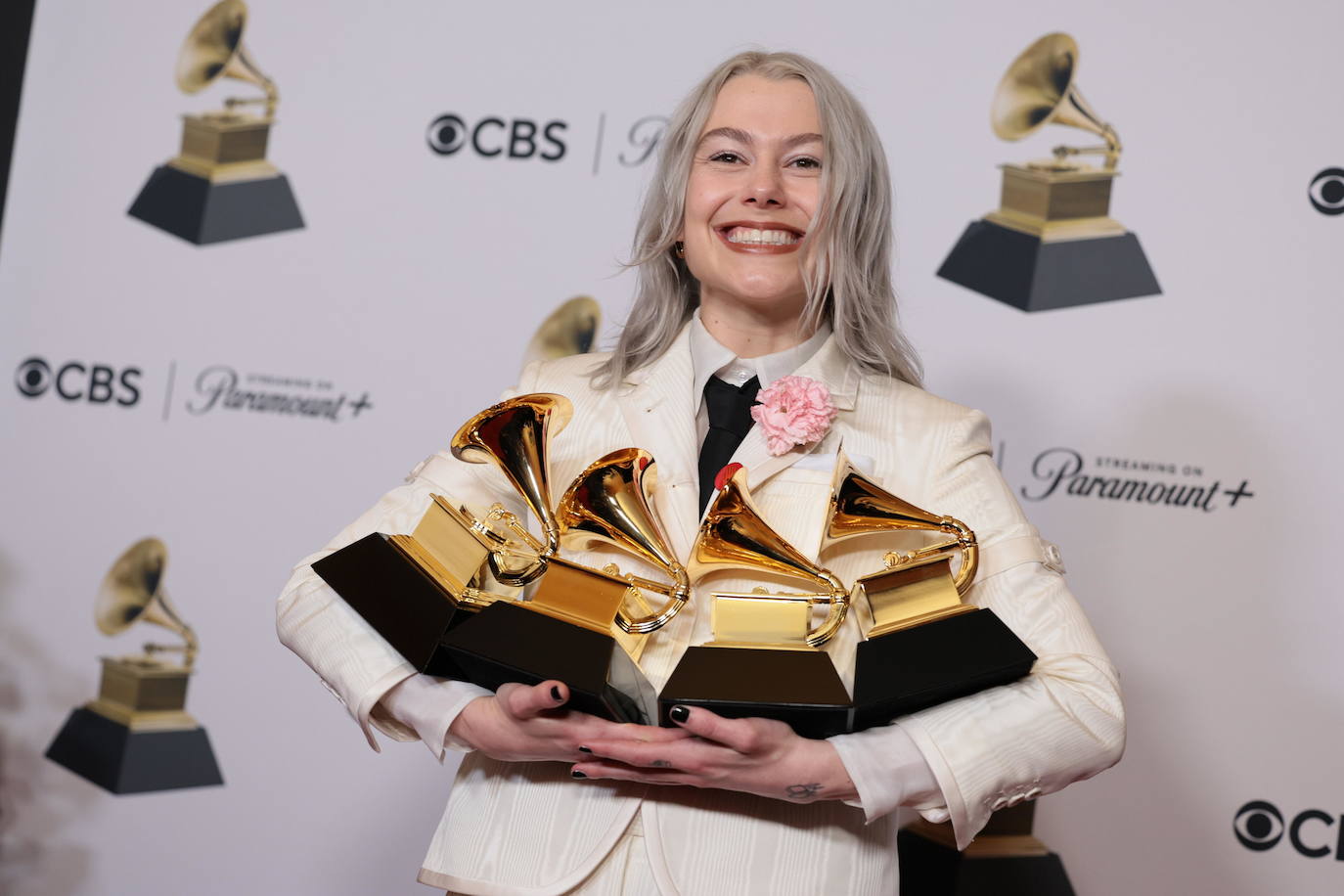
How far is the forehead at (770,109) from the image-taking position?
63.8 inches

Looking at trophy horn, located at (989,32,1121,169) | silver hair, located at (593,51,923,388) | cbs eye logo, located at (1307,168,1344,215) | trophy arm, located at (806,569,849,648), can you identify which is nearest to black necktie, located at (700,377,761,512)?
silver hair, located at (593,51,923,388)

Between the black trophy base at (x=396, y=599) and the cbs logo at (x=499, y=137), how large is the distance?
141 cm

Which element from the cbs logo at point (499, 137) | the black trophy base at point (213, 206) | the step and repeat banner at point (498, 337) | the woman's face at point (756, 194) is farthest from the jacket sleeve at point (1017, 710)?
the black trophy base at point (213, 206)

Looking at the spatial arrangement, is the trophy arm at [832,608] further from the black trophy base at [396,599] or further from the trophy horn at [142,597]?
the trophy horn at [142,597]

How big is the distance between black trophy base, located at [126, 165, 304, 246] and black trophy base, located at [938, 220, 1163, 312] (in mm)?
1435

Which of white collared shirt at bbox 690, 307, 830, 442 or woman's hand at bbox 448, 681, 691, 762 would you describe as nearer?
woman's hand at bbox 448, 681, 691, 762

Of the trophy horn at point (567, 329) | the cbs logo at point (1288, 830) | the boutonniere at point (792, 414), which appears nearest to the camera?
the boutonniere at point (792, 414)

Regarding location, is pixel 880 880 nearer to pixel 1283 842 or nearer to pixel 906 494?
pixel 906 494

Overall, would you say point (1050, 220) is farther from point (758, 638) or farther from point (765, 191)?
point (758, 638)

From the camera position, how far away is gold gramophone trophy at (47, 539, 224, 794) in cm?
277

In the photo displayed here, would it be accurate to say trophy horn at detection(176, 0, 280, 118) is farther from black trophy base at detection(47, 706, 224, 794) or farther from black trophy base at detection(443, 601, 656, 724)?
black trophy base at detection(443, 601, 656, 724)

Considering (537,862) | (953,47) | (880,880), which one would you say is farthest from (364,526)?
(953,47)

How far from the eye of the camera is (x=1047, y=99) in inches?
97.7

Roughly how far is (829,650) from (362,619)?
546mm
